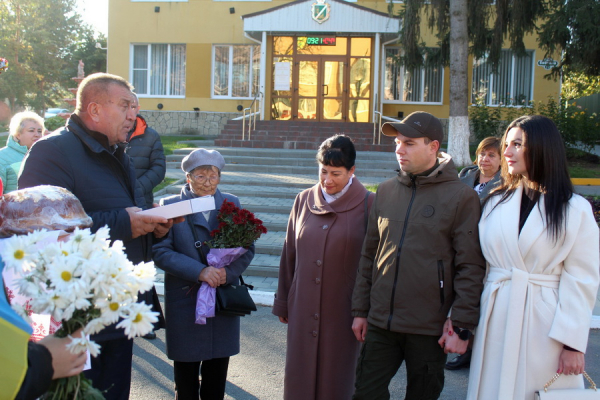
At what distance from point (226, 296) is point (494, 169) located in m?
2.97

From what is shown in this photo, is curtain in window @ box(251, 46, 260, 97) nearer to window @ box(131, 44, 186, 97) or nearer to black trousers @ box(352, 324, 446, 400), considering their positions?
window @ box(131, 44, 186, 97)

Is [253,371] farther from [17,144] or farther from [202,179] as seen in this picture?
[17,144]

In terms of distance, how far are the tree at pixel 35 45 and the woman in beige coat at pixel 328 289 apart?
107 ft

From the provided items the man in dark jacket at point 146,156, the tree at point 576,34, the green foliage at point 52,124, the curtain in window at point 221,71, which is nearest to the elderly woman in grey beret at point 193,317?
the man in dark jacket at point 146,156

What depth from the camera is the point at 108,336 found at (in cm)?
281

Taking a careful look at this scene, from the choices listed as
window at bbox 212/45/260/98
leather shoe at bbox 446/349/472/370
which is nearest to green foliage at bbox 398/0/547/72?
window at bbox 212/45/260/98

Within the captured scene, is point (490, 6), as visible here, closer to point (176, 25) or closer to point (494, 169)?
point (494, 169)

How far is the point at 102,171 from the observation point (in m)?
2.87

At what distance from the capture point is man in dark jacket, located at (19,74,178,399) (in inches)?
106

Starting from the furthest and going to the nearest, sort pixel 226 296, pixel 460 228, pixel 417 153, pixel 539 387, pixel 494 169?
1. pixel 494 169
2. pixel 226 296
3. pixel 417 153
4. pixel 460 228
5. pixel 539 387

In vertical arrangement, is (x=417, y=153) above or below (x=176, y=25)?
below

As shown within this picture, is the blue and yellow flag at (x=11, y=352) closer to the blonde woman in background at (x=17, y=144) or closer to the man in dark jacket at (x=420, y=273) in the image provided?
the man in dark jacket at (x=420, y=273)

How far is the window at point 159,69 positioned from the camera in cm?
2286

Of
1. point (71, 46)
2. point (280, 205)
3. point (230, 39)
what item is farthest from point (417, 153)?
point (71, 46)
